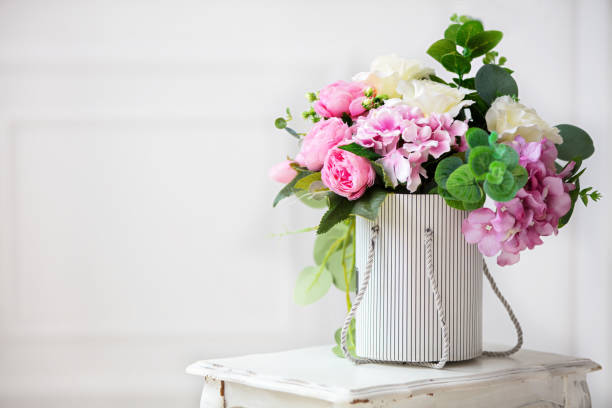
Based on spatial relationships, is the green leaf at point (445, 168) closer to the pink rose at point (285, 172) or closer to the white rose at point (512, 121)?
the white rose at point (512, 121)

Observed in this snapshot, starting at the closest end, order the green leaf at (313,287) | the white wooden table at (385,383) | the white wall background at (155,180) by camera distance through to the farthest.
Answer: the white wooden table at (385,383)
the green leaf at (313,287)
the white wall background at (155,180)

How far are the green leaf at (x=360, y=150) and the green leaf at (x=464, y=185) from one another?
0.10 metres

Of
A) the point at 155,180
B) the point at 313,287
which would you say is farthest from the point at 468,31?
the point at 155,180

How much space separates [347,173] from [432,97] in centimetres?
15

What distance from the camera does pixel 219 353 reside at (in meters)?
1.77

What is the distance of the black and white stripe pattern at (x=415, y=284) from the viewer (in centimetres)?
82

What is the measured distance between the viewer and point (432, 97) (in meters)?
0.82

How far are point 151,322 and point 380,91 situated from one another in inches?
45.1

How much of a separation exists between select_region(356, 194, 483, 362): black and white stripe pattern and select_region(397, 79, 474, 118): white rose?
115 millimetres

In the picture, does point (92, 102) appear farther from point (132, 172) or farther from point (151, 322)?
point (151, 322)

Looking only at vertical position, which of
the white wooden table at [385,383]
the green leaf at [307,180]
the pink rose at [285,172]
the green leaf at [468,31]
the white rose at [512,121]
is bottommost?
the white wooden table at [385,383]

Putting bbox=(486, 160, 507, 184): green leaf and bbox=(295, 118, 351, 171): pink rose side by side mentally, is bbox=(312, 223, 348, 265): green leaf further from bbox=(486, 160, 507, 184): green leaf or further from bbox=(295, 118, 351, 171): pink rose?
bbox=(486, 160, 507, 184): green leaf

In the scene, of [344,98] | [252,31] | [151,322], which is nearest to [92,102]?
[252,31]

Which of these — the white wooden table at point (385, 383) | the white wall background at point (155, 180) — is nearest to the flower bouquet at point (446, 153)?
the white wooden table at point (385, 383)
